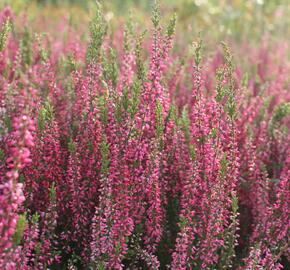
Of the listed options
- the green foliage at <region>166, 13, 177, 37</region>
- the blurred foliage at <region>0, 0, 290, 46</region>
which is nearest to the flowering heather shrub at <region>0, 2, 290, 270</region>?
the green foliage at <region>166, 13, 177, 37</region>

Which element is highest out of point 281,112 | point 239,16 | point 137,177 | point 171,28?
point 239,16

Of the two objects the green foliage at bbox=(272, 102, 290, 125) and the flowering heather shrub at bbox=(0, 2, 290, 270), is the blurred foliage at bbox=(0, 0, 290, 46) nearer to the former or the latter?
the green foliage at bbox=(272, 102, 290, 125)

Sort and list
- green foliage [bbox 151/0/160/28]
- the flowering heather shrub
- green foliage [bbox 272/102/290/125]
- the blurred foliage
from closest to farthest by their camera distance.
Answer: the flowering heather shrub < green foliage [bbox 151/0/160/28] < green foliage [bbox 272/102/290/125] < the blurred foliage

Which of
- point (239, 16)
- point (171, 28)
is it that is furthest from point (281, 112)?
point (239, 16)

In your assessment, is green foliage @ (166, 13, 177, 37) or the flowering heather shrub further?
green foliage @ (166, 13, 177, 37)

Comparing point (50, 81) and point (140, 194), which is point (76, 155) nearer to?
point (140, 194)

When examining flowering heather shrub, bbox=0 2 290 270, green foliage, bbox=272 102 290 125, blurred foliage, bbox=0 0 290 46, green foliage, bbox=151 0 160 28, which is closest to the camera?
flowering heather shrub, bbox=0 2 290 270

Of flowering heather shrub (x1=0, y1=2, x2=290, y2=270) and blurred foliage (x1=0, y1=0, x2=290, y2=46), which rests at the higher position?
blurred foliage (x1=0, y1=0, x2=290, y2=46)

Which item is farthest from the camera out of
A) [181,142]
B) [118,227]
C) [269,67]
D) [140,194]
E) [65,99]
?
[269,67]

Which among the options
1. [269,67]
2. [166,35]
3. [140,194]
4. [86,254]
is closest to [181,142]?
[140,194]

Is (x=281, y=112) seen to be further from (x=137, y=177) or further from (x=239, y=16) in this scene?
(x=239, y=16)

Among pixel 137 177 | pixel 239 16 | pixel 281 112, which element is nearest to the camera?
pixel 137 177

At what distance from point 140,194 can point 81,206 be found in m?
0.40

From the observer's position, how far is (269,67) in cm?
574
